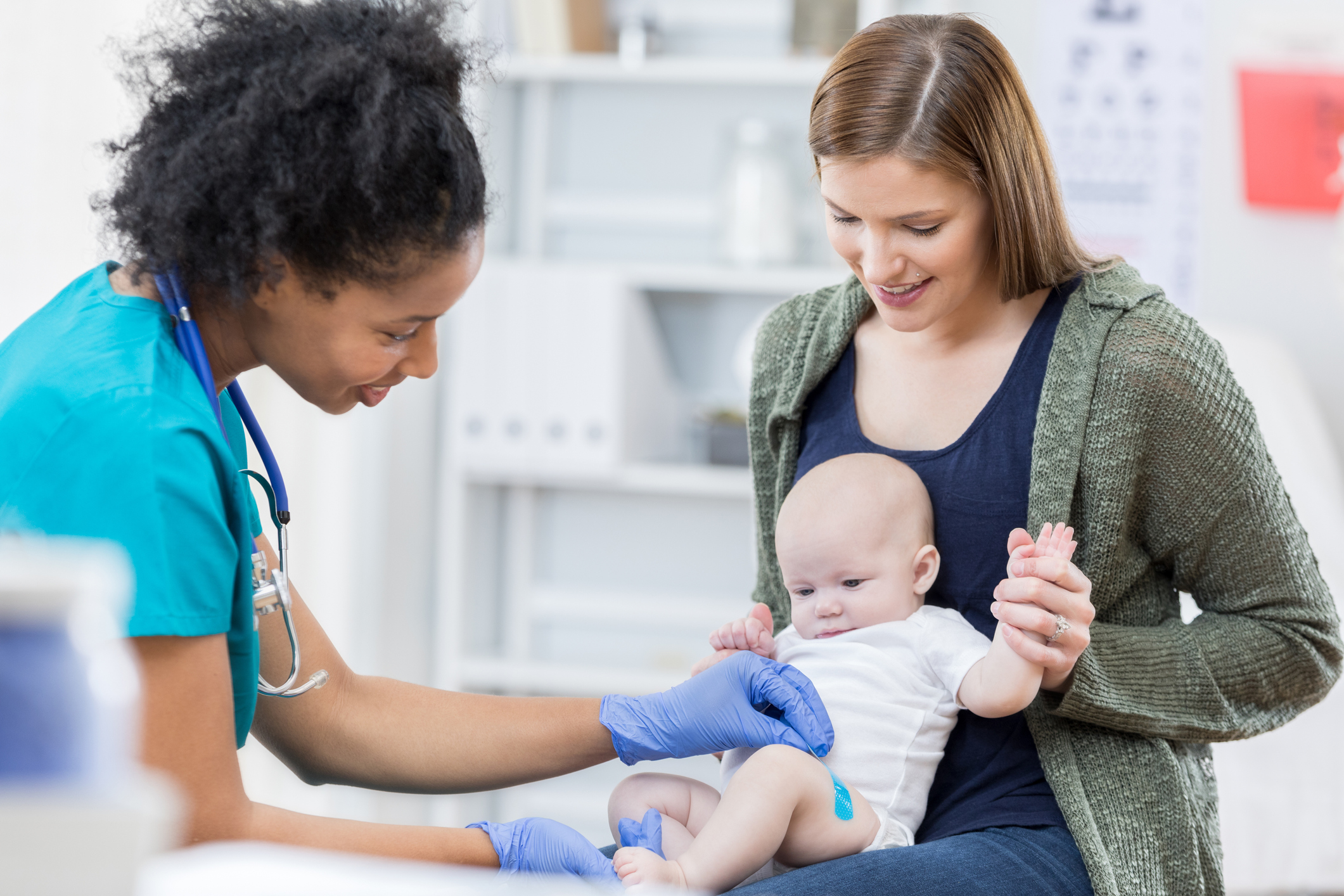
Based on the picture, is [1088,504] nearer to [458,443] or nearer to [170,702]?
[170,702]

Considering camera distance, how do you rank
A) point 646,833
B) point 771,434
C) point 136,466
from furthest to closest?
point 771,434, point 646,833, point 136,466

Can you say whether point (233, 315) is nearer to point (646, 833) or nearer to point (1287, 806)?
point (646, 833)

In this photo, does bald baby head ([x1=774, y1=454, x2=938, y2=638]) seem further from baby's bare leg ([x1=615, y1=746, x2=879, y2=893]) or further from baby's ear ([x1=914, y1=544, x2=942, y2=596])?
baby's bare leg ([x1=615, y1=746, x2=879, y2=893])

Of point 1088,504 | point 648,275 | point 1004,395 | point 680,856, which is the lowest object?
point 680,856

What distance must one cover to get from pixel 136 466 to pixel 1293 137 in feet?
8.56

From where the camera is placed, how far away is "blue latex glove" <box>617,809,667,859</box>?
1.00 m

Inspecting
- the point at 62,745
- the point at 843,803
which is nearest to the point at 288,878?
the point at 62,745

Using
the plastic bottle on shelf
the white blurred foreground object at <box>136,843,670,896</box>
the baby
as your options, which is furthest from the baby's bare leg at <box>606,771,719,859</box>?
the plastic bottle on shelf

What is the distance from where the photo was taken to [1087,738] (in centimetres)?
110

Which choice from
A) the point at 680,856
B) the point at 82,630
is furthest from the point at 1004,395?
the point at 82,630

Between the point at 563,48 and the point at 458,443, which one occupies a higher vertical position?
the point at 563,48

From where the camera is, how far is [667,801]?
3.51 feet

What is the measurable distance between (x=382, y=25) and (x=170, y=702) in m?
0.55

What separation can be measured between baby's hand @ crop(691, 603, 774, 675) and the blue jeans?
0.87ft
